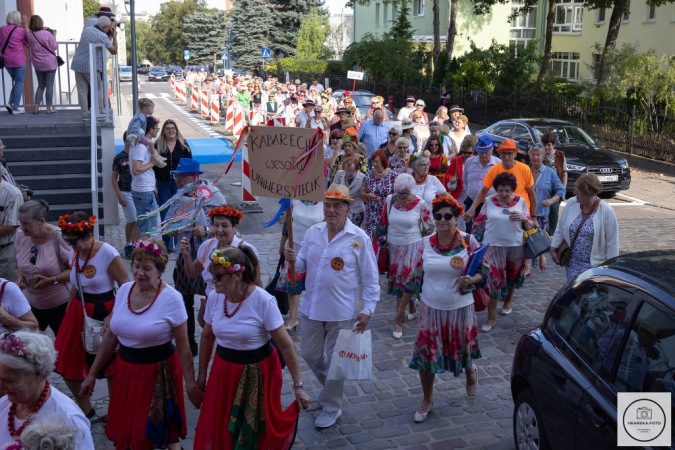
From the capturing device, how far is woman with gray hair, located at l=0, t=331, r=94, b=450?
3469 mm

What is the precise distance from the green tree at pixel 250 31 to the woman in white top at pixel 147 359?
205ft

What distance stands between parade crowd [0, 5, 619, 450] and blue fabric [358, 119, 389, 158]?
4662 millimetres

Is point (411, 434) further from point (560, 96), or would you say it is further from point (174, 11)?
point (174, 11)

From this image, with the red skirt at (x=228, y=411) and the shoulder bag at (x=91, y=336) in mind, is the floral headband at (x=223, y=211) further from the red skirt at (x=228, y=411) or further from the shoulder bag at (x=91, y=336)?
the red skirt at (x=228, y=411)

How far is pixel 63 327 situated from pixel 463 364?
10.5 ft

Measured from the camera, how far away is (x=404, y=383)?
687 cm

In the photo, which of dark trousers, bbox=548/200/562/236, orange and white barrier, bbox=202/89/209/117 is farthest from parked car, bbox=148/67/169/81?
dark trousers, bbox=548/200/562/236

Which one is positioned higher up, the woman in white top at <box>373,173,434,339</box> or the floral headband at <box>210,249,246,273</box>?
the floral headband at <box>210,249,246,273</box>

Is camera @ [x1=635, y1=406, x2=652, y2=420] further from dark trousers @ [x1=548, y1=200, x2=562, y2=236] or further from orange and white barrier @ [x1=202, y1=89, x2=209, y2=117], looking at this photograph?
orange and white barrier @ [x1=202, y1=89, x2=209, y2=117]

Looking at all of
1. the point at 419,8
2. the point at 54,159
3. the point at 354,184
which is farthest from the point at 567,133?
the point at 419,8

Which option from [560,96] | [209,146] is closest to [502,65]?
[560,96]

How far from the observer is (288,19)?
65188mm

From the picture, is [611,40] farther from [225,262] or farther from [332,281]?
[225,262]

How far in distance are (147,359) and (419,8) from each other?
160 feet
